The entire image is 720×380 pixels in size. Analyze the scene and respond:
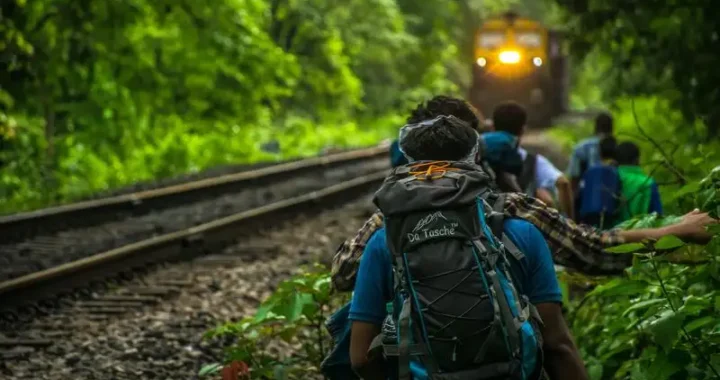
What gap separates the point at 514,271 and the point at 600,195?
416 centimetres

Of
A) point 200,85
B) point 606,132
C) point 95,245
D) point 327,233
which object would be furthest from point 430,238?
point 200,85

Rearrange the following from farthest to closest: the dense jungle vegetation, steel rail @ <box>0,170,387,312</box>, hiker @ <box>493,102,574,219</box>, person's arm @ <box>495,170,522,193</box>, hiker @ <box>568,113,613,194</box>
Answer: hiker @ <box>568,113,613,194</box>
steel rail @ <box>0,170,387,312</box>
hiker @ <box>493,102,574,219</box>
person's arm @ <box>495,170,522,193</box>
the dense jungle vegetation

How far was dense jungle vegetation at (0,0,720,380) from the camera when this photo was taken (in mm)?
5012

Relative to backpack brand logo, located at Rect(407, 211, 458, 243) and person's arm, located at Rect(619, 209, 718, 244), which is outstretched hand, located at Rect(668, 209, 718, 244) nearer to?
person's arm, located at Rect(619, 209, 718, 244)

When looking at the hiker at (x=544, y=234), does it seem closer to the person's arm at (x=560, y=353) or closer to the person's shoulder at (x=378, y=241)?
the person's shoulder at (x=378, y=241)

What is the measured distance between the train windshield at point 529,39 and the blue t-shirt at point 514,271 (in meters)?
30.6

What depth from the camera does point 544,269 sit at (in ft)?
11.6

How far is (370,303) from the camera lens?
3.58 meters

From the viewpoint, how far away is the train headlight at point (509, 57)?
34.2 metres

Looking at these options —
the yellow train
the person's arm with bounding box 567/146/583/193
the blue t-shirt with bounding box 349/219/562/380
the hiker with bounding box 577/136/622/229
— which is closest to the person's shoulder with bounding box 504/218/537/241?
the blue t-shirt with bounding box 349/219/562/380

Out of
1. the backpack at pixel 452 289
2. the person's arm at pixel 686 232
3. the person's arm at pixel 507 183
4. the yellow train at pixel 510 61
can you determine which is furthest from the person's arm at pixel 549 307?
the yellow train at pixel 510 61

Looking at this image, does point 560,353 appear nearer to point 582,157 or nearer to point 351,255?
Result: point 351,255

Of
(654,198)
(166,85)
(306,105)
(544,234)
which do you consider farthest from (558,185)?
(306,105)

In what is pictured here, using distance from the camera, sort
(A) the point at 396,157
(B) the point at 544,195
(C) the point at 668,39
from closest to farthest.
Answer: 1. (A) the point at 396,157
2. (B) the point at 544,195
3. (C) the point at 668,39
